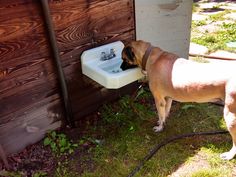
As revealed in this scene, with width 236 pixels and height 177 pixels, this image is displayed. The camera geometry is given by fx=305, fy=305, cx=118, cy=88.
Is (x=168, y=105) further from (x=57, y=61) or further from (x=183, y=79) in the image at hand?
(x=57, y=61)

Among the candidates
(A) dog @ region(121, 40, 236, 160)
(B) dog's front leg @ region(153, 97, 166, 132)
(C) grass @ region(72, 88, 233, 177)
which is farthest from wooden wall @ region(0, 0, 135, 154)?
(B) dog's front leg @ region(153, 97, 166, 132)

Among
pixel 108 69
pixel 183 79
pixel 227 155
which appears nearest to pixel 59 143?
pixel 108 69

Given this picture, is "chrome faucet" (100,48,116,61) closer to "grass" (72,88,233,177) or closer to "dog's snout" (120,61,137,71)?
"dog's snout" (120,61,137,71)

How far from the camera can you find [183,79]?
3.14m

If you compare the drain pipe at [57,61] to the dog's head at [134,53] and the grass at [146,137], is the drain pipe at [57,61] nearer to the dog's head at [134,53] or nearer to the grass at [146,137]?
the grass at [146,137]

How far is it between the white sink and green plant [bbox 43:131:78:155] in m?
0.80

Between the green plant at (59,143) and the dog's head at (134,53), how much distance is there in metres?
1.16

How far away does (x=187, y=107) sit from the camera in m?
4.13

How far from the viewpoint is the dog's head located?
3.46 m

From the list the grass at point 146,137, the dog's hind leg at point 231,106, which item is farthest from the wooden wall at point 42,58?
the dog's hind leg at point 231,106

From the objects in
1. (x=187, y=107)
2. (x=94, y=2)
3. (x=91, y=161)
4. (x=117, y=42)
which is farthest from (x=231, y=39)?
(x=91, y=161)

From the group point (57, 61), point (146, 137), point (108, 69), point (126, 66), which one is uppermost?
A: point (57, 61)

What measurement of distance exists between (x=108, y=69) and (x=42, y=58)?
829 millimetres

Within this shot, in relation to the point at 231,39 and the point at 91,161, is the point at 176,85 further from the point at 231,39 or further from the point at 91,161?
the point at 231,39
